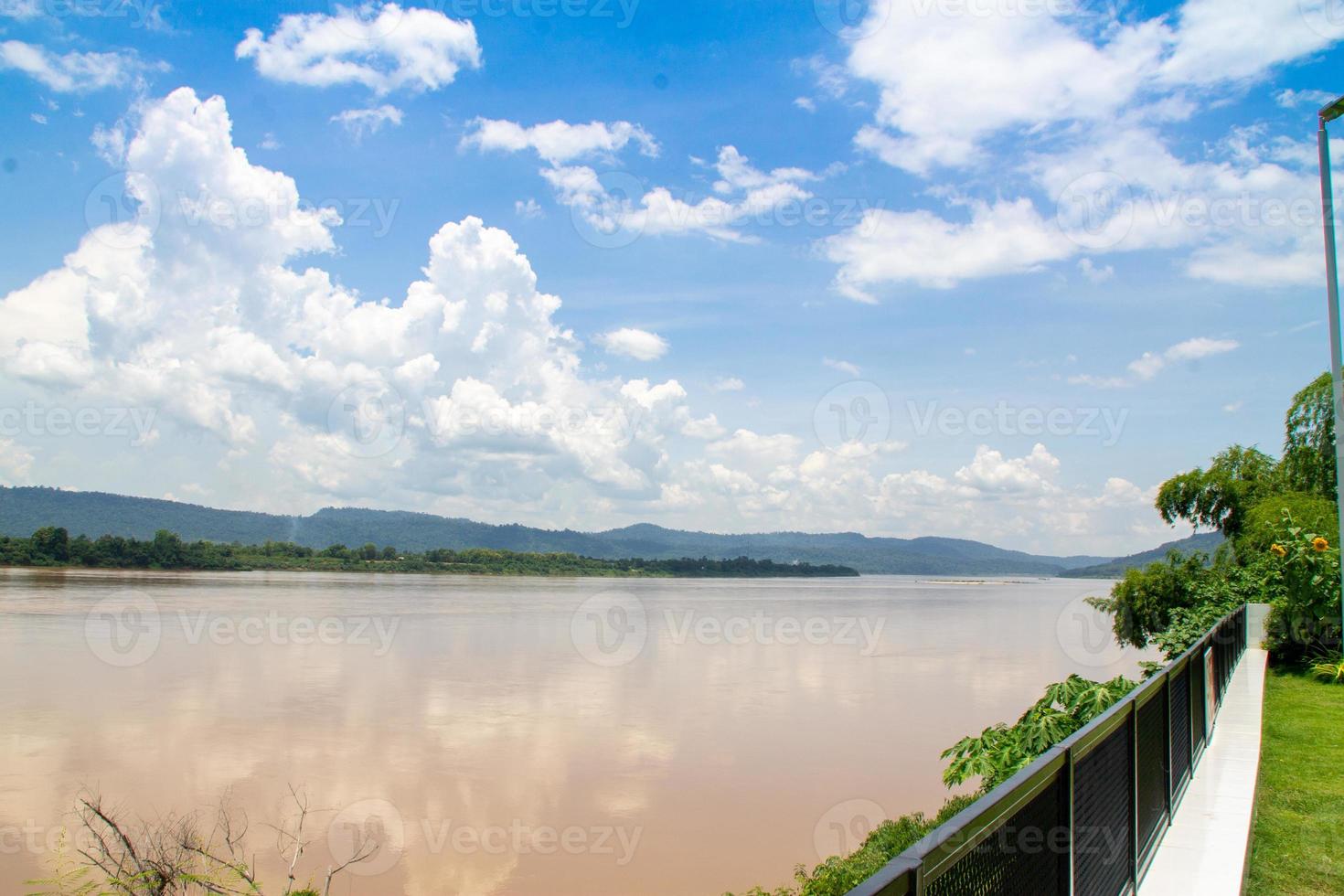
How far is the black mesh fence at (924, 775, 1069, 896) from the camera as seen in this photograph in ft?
7.90

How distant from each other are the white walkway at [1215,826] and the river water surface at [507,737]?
4725 mm

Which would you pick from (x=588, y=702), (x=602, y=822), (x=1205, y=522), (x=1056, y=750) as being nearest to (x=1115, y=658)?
(x=1205, y=522)

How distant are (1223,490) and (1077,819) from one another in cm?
2627

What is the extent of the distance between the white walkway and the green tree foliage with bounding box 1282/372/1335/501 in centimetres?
1876

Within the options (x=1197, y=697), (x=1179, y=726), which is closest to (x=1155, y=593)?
(x=1197, y=697)

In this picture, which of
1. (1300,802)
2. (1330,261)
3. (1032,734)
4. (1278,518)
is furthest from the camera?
(1278,518)

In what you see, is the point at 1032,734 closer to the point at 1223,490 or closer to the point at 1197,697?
the point at 1197,697

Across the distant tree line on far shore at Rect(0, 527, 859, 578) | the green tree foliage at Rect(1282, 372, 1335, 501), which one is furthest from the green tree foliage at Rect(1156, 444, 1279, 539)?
the distant tree line on far shore at Rect(0, 527, 859, 578)

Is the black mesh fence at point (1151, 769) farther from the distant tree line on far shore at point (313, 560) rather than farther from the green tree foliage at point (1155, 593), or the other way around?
the distant tree line on far shore at point (313, 560)

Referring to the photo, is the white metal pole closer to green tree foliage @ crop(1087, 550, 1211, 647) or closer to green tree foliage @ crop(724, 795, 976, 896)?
green tree foliage @ crop(724, 795, 976, 896)

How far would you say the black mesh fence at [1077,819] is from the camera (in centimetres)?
225

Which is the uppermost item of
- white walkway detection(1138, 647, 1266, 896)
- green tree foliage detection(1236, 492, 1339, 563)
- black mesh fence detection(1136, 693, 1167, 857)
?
green tree foliage detection(1236, 492, 1339, 563)

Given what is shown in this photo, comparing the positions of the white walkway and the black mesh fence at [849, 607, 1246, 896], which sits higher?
the black mesh fence at [849, 607, 1246, 896]

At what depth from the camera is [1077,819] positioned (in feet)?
11.8
